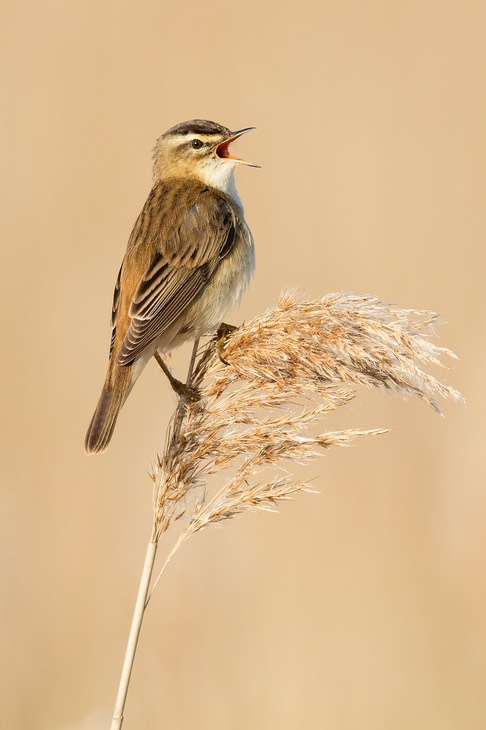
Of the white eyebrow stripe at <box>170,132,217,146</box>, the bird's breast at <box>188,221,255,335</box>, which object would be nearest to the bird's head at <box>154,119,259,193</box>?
the white eyebrow stripe at <box>170,132,217,146</box>

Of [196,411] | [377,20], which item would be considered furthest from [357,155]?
[196,411]

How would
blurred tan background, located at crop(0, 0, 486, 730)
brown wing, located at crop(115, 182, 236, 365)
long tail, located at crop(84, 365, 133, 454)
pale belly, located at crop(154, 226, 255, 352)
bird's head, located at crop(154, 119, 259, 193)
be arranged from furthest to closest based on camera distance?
bird's head, located at crop(154, 119, 259, 193) → blurred tan background, located at crop(0, 0, 486, 730) → pale belly, located at crop(154, 226, 255, 352) → brown wing, located at crop(115, 182, 236, 365) → long tail, located at crop(84, 365, 133, 454)

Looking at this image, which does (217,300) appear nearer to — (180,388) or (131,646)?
(180,388)

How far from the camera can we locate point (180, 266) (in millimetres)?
4574

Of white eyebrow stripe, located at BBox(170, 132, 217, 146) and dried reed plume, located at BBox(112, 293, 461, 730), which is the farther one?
white eyebrow stripe, located at BBox(170, 132, 217, 146)

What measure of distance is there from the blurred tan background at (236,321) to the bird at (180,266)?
93 cm

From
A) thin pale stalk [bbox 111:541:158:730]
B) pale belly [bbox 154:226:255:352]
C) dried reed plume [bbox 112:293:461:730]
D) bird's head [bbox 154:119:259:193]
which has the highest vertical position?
bird's head [bbox 154:119:259:193]

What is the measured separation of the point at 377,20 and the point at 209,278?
23.4 feet

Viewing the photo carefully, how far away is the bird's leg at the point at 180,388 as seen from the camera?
3.58 meters

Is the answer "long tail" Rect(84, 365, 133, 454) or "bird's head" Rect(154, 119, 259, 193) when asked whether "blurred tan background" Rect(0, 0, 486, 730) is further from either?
"bird's head" Rect(154, 119, 259, 193)

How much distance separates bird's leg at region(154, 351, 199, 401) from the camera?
358cm

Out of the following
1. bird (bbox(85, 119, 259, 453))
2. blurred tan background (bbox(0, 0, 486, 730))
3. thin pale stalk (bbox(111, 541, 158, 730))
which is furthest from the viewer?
blurred tan background (bbox(0, 0, 486, 730))

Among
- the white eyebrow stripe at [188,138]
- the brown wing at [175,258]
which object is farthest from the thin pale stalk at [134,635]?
the white eyebrow stripe at [188,138]

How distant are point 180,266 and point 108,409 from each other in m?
0.89
